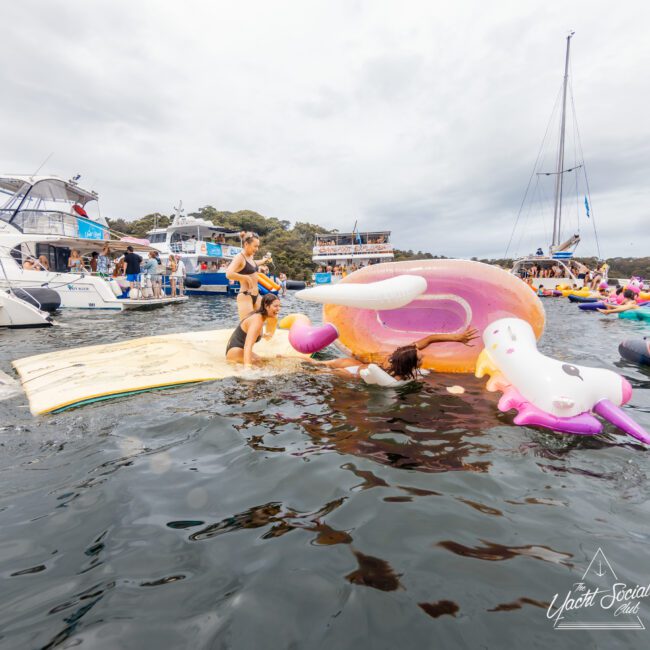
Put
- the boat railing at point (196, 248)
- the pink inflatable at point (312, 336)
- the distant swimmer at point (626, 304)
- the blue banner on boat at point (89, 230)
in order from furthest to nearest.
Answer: the boat railing at point (196, 248) < the blue banner on boat at point (89, 230) < the distant swimmer at point (626, 304) < the pink inflatable at point (312, 336)

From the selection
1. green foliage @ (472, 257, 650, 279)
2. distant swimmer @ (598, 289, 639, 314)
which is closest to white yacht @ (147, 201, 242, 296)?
distant swimmer @ (598, 289, 639, 314)

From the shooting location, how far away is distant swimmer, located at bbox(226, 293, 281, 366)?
4.67 m

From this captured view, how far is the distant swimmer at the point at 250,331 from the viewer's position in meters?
4.67

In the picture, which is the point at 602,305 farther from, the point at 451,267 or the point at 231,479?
the point at 231,479

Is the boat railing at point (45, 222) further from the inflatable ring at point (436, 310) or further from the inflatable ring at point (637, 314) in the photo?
the inflatable ring at point (637, 314)

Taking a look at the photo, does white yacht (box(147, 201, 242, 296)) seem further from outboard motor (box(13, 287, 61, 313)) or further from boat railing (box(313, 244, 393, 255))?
boat railing (box(313, 244, 393, 255))

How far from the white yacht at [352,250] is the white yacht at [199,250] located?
12.8 m

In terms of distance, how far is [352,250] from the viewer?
35188 millimetres

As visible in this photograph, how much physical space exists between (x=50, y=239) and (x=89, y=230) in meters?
1.55

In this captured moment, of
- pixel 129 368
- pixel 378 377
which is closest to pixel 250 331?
pixel 129 368

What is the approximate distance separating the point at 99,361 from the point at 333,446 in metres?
3.69

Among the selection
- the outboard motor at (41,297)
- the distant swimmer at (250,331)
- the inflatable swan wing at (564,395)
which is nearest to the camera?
the inflatable swan wing at (564,395)

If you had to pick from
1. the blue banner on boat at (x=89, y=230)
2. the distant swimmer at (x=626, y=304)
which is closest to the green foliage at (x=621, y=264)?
the distant swimmer at (x=626, y=304)

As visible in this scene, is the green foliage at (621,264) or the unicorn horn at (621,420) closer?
the unicorn horn at (621,420)
